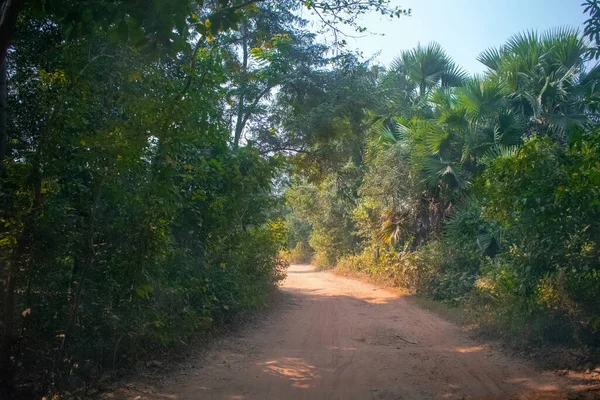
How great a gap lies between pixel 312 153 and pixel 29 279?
450 inches

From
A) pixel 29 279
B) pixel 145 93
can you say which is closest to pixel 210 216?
pixel 145 93

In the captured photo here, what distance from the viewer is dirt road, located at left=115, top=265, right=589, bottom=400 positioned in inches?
248

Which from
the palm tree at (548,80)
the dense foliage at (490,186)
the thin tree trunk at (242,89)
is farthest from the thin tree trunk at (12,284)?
the palm tree at (548,80)

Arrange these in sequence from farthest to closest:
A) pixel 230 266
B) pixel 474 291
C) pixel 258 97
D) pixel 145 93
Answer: pixel 258 97, pixel 474 291, pixel 230 266, pixel 145 93

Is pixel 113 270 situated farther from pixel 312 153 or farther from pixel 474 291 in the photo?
pixel 312 153

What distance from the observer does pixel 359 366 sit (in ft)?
24.8

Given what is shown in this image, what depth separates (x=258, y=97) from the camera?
15.2m

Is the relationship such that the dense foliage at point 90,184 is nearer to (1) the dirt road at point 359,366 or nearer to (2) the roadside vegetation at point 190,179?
(2) the roadside vegetation at point 190,179

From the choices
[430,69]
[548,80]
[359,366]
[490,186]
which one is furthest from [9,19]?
[430,69]

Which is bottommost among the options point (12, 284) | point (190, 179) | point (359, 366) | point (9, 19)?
point (359, 366)

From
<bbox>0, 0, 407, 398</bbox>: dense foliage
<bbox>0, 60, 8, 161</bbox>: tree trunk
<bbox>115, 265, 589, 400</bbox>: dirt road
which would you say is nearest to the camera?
<bbox>0, 0, 407, 398</bbox>: dense foliage

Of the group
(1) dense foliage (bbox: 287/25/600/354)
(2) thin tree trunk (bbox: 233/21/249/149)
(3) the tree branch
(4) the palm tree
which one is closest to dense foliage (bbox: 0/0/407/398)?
(3) the tree branch

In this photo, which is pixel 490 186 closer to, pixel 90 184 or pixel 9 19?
pixel 90 184

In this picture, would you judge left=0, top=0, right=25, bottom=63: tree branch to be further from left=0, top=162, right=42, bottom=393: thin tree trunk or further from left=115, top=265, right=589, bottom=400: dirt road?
left=115, top=265, right=589, bottom=400: dirt road
